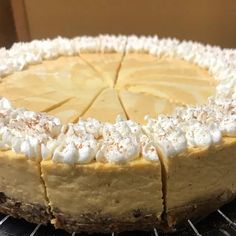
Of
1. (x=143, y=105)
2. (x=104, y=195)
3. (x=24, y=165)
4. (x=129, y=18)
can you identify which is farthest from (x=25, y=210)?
(x=129, y=18)

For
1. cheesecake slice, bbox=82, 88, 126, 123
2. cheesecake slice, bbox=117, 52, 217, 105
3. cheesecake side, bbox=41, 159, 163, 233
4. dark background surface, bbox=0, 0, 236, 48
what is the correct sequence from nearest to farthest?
cheesecake side, bbox=41, 159, 163, 233
cheesecake slice, bbox=82, 88, 126, 123
cheesecake slice, bbox=117, 52, 217, 105
dark background surface, bbox=0, 0, 236, 48

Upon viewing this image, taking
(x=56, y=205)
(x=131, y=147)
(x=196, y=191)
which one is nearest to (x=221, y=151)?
(x=196, y=191)

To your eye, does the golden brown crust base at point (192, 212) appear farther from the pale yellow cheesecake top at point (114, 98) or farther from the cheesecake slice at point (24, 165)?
the cheesecake slice at point (24, 165)

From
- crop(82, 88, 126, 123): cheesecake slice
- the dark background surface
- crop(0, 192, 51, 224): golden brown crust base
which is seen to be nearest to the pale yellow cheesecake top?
crop(82, 88, 126, 123): cheesecake slice

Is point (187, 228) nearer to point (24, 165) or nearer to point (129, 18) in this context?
point (24, 165)

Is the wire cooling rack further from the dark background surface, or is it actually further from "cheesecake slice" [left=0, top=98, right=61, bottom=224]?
the dark background surface

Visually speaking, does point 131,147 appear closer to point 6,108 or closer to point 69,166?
point 69,166

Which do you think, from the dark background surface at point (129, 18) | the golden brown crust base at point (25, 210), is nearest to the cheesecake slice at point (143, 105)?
the golden brown crust base at point (25, 210)
